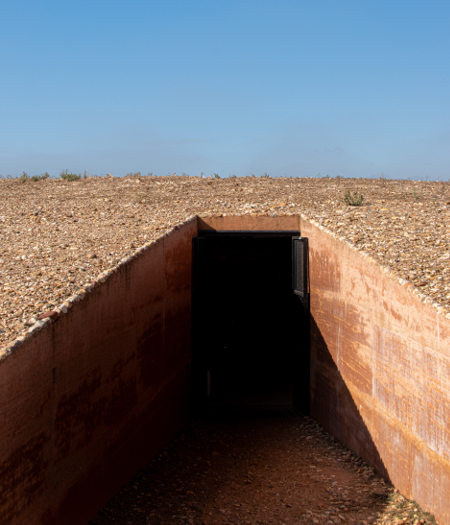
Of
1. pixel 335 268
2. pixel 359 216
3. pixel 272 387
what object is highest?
pixel 359 216

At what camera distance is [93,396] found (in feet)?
17.4

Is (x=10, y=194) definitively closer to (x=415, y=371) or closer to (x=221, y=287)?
(x=221, y=287)

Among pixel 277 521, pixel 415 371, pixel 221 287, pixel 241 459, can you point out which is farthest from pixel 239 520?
pixel 221 287

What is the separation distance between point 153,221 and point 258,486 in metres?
5.57

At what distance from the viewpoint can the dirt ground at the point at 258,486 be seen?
5.75m

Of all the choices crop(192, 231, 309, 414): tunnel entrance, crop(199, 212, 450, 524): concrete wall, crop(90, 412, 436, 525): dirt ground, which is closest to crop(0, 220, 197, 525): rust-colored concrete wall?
crop(90, 412, 436, 525): dirt ground

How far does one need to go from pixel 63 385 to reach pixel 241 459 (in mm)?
4198

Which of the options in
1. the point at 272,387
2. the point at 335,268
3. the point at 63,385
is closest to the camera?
the point at 63,385

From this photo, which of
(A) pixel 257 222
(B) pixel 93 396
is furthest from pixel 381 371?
(A) pixel 257 222

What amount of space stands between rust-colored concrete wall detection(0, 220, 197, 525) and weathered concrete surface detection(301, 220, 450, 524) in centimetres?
280

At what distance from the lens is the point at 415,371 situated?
5.53 m

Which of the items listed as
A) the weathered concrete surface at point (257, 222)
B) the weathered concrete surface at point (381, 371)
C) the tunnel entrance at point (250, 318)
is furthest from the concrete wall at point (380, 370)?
the tunnel entrance at point (250, 318)

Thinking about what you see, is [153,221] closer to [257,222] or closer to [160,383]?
[257,222]

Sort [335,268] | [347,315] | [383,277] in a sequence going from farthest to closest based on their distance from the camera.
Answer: [335,268] → [347,315] → [383,277]
